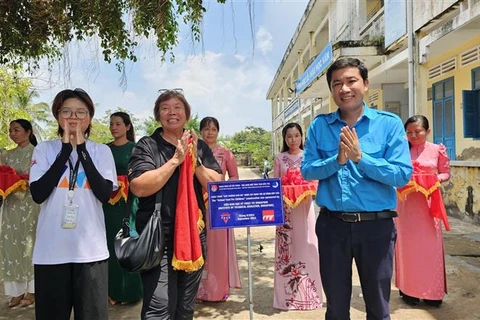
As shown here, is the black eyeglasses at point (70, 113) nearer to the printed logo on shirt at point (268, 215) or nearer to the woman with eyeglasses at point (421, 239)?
the printed logo on shirt at point (268, 215)

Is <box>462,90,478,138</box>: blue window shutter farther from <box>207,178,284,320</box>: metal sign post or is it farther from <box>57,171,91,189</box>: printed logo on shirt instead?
<box>57,171,91,189</box>: printed logo on shirt

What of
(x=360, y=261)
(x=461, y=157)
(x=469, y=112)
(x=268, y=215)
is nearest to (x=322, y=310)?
(x=268, y=215)

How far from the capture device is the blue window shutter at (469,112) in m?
7.48

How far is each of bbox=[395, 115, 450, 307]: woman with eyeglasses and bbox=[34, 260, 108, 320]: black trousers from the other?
8.68 ft

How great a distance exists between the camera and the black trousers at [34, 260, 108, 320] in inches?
79.2

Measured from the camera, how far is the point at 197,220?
2.22 m

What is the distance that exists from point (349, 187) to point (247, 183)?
0.94m

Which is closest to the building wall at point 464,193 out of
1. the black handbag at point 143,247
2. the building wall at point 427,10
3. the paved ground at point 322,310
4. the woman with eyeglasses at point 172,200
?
the paved ground at point 322,310

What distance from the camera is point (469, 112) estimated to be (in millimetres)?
7531

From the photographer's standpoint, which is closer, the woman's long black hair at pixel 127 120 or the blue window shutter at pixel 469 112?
the woman's long black hair at pixel 127 120

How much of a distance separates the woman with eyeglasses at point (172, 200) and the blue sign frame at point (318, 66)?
7723 millimetres

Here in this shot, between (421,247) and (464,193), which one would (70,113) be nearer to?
(421,247)

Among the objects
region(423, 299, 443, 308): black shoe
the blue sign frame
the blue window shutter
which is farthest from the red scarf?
the blue sign frame

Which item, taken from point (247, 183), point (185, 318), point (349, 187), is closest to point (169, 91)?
point (247, 183)
